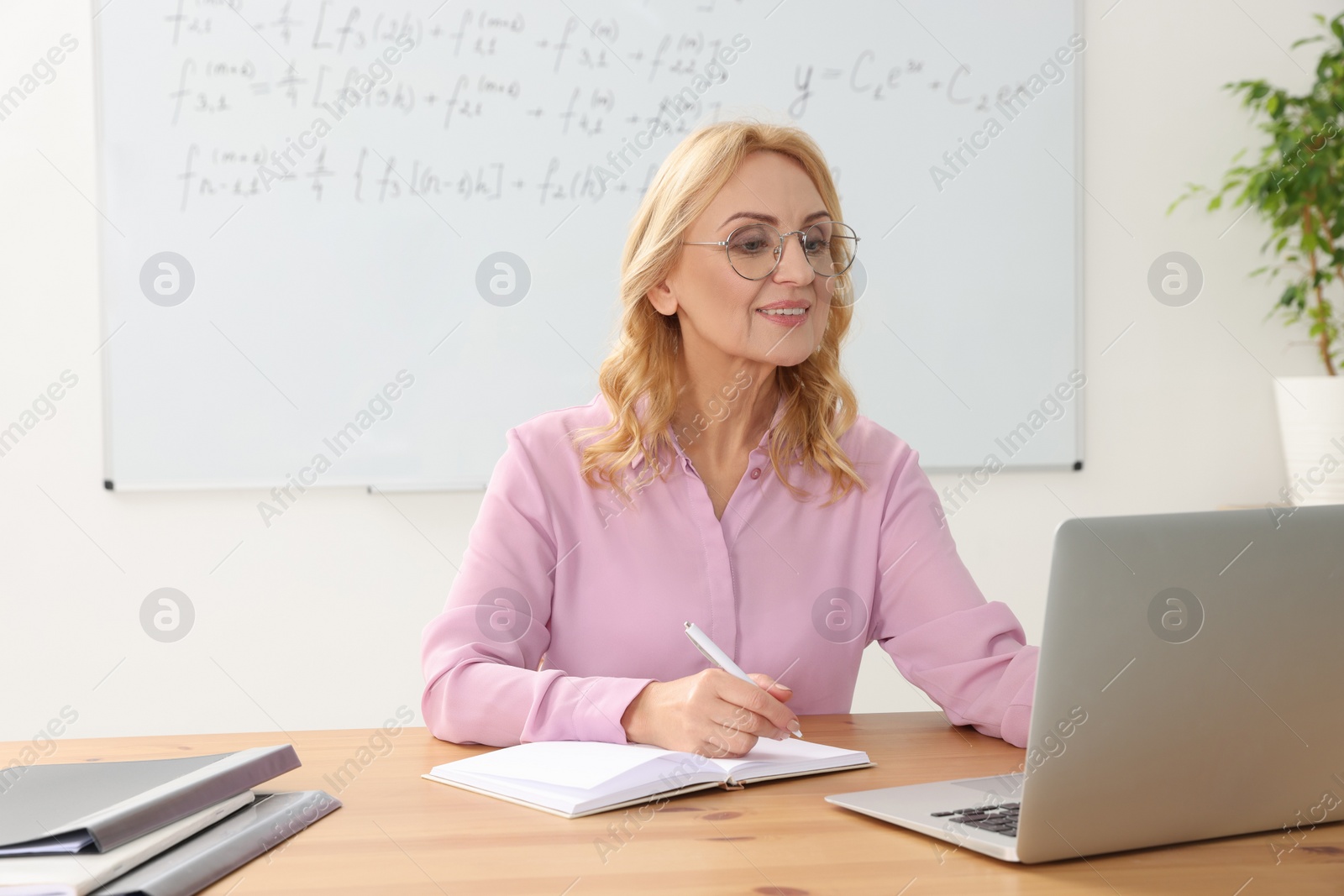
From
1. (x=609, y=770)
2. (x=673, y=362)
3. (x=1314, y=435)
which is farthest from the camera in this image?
(x=1314, y=435)

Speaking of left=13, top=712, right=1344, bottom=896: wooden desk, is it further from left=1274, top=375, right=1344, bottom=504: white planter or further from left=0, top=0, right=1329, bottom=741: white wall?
left=1274, top=375, right=1344, bottom=504: white planter

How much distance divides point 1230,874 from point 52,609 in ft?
8.21

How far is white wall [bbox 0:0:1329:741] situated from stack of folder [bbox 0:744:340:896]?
64.1 inches

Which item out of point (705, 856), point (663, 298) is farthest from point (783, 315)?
point (705, 856)

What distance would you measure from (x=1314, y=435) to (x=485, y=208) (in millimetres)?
2003

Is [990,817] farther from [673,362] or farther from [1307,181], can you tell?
[1307,181]

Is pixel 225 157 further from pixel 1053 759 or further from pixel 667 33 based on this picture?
pixel 1053 759

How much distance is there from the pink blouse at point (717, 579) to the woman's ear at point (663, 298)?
0.73ft

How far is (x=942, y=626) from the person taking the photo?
1.37 metres

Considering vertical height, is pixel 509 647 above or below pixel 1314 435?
below

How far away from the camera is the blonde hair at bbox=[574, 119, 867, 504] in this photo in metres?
1.54

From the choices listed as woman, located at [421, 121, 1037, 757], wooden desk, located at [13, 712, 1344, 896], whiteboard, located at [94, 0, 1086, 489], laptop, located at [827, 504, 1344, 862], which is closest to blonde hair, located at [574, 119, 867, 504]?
woman, located at [421, 121, 1037, 757]

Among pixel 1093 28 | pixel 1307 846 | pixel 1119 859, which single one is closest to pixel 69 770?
pixel 1119 859

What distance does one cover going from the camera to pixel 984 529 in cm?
274
